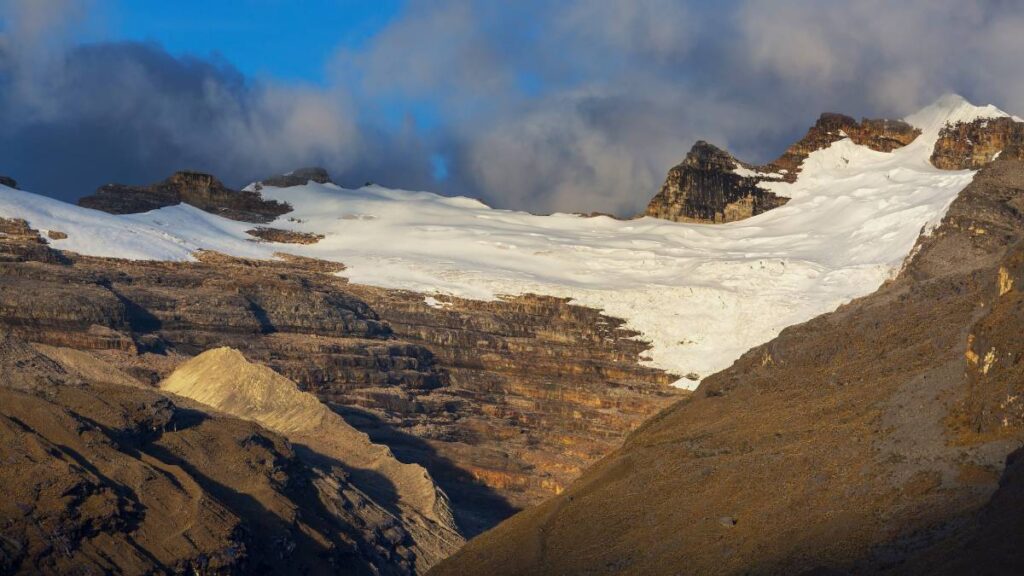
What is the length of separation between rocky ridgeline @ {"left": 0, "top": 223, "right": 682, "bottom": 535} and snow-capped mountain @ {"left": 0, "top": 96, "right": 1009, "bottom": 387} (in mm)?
3093

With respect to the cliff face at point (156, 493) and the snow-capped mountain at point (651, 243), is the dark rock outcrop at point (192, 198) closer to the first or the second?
the snow-capped mountain at point (651, 243)

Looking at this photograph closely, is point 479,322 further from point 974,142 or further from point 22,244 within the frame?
point 974,142

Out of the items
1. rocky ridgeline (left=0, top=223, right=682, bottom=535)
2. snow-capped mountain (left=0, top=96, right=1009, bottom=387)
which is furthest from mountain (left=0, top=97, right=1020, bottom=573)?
snow-capped mountain (left=0, top=96, right=1009, bottom=387)

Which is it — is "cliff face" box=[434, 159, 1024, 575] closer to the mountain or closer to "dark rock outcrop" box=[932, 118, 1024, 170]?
the mountain

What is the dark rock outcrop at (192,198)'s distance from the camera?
518 feet

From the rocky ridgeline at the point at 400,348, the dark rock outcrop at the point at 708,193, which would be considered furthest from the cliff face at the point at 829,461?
the dark rock outcrop at the point at 708,193

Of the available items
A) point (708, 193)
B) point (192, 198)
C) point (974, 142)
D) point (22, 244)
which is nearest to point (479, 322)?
point (22, 244)

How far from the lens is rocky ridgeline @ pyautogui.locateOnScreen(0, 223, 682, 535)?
11306cm

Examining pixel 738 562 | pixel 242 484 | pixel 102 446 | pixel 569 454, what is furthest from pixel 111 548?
pixel 569 454

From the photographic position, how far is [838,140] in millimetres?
177500

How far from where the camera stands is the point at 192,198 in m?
163

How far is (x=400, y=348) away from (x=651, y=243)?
37.5m

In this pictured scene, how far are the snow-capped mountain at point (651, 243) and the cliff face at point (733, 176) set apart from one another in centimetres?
102

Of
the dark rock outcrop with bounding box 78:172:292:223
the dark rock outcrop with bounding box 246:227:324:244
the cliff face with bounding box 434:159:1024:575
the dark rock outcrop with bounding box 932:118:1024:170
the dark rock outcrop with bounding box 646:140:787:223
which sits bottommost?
the cliff face with bounding box 434:159:1024:575
